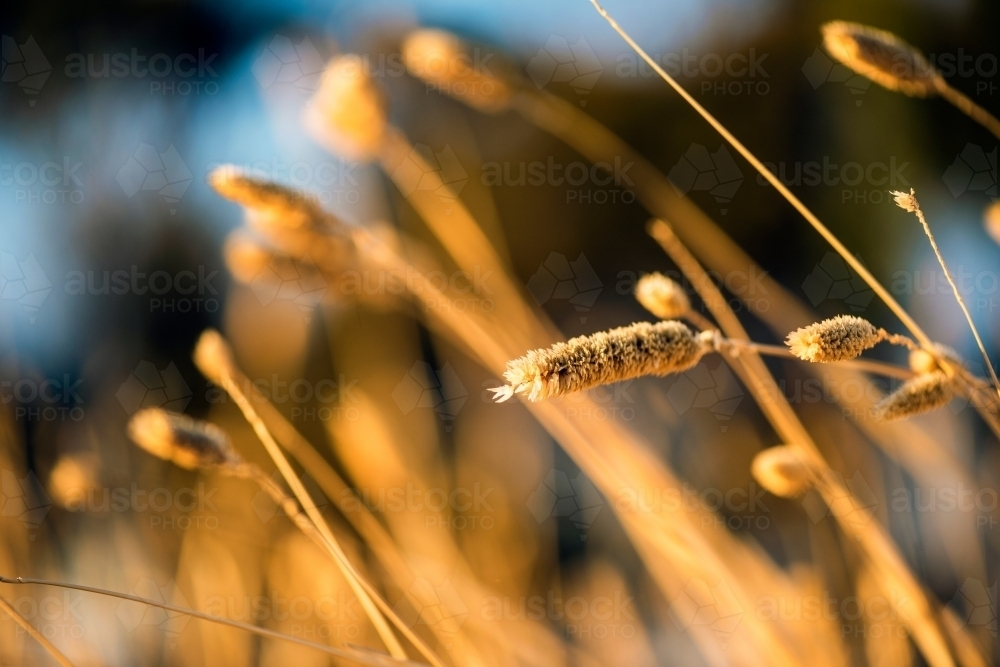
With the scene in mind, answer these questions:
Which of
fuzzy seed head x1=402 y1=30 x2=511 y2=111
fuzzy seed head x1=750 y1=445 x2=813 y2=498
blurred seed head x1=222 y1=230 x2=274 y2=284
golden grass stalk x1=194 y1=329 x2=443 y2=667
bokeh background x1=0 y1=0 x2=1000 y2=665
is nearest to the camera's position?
golden grass stalk x1=194 y1=329 x2=443 y2=667

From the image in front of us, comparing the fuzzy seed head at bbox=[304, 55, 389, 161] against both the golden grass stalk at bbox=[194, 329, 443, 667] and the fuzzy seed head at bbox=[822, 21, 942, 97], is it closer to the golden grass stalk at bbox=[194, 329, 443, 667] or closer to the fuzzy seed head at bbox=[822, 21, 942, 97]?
the golden grass stalk at bbox=[194, 329, 443, 667]

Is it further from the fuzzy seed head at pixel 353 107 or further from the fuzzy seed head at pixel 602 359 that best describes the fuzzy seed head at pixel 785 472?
the fuzzy seed head at pixel 353 107

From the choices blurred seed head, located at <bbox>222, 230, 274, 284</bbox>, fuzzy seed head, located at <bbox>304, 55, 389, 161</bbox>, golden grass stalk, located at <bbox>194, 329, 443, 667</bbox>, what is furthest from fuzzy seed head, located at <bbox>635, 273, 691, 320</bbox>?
blurred seed head, located at <bbox>222, 230, 274, 284</bbox>

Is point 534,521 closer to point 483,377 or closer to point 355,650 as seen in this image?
point 483,377

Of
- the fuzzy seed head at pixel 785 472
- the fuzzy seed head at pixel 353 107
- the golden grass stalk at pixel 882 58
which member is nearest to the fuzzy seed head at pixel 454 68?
the fuzzy seed head at pixel 353 107

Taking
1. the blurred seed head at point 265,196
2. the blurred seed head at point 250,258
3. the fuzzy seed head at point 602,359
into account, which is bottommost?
the blurred seed head at point 250,258

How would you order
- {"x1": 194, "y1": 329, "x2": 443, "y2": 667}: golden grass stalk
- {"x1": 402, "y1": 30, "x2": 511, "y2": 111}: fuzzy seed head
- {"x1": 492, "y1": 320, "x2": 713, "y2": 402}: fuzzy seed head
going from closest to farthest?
1. {"x1": 492, "y1": 320, "x2": 713, "y2": 402}: fuzzy seed head
2. {"x1": 194, "y1": 329, "x2": 443, "y2": 667}: golden grass stalk
3. {"x1": 402, "y1": 30, "x2": 511, "y2": 111}: fuzzy seed head

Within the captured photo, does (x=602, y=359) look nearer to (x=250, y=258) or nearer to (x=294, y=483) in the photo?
(x=294, y=483)

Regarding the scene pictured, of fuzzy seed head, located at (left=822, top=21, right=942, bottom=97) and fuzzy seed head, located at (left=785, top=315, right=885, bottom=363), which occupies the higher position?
fuzzy seed head, located at (left=822, top=21, right=942, bottom=97)
